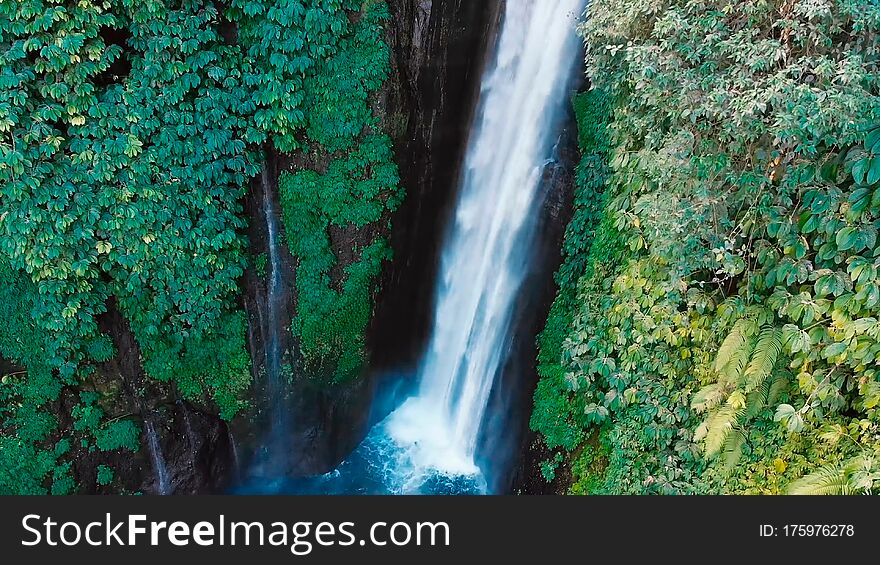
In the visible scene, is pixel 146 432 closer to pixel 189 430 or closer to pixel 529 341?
pixel 189 430

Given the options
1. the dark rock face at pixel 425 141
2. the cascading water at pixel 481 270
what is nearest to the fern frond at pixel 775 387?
the cascading water at pixel 481 270

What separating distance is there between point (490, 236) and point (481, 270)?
2.13ft

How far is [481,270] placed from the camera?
31.4 feet

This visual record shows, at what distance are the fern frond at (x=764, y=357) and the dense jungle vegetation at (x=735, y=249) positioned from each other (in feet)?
0.06

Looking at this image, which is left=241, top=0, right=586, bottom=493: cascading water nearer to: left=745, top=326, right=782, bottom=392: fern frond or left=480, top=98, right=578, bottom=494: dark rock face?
left=480, top=98, right=578, bottom=494: dark rock face

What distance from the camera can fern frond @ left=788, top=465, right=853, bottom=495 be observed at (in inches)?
188

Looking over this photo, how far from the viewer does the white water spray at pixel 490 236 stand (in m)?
8.14

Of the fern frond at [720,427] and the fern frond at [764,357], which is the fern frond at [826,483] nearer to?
the fern frond at [720,427]

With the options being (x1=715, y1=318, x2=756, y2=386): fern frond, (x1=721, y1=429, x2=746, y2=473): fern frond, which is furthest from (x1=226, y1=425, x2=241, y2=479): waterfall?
(x1=715, y1=318, x2=756, y2=386): fern frond

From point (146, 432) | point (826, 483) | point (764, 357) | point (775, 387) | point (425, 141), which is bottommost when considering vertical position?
point (826, 483)

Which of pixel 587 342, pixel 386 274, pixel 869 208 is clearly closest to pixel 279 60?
pixel 386 274

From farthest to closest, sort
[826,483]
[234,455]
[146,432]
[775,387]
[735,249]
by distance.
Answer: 1. [234,455]
2. [146,432]
3. [735,249]
4. [775,387]
5. [826,483]

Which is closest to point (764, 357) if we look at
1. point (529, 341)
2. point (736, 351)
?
point (736, 351)

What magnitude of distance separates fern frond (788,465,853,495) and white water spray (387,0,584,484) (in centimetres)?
475
